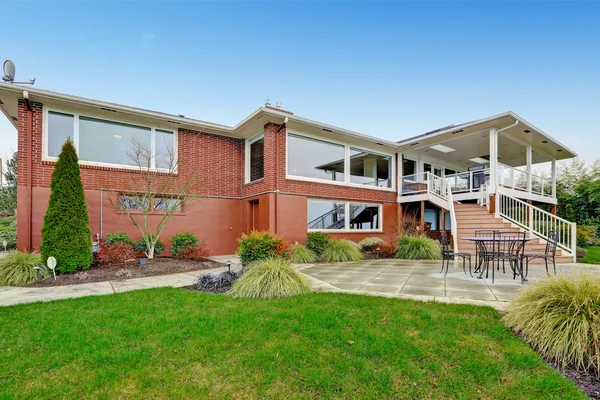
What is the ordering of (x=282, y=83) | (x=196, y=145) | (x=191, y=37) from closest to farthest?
(x=196, y=145)
(x=191, y=37)
(x=282, y=83)

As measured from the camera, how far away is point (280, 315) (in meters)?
3.55

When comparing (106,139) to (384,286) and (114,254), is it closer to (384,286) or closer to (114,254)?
(114,254)

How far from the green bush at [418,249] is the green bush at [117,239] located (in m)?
8.19

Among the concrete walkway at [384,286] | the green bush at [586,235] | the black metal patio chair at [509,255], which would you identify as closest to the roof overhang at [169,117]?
the concrete walkway at [384,286]

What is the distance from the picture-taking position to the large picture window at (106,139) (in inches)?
325

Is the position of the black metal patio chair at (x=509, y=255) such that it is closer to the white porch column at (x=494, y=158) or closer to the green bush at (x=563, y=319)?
the green bush at (x=563, y=319)

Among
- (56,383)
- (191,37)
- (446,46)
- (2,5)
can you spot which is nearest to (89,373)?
(56,383)

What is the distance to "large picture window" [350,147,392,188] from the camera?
12041mm

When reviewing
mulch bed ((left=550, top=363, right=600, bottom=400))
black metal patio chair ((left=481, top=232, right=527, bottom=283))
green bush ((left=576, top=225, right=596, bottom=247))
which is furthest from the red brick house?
mulch bed ((left=550, top=363, right=600, bottom=400))

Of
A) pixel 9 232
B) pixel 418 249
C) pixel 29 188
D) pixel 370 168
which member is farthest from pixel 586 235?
pixel 9 232

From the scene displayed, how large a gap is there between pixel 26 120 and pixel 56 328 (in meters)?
7.53

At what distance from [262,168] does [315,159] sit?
205cm

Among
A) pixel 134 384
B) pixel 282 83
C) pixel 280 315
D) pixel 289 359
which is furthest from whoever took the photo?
pixel 282 83

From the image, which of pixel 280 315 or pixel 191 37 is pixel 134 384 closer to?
pixel 280 315
